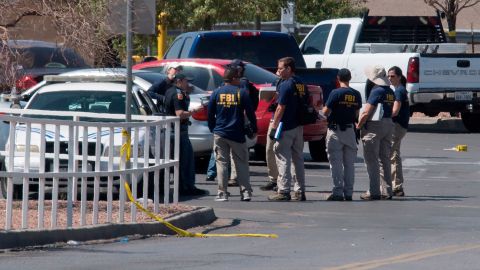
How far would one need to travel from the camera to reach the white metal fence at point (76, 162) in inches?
432

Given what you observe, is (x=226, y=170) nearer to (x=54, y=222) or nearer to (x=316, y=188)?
(x=316, y=188)

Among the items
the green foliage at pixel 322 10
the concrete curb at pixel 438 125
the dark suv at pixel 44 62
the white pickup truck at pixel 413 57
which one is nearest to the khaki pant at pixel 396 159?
the dark suv at pixel 44 62

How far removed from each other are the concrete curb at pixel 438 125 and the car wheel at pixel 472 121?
58 centimetres

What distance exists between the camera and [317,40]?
27.9 metres

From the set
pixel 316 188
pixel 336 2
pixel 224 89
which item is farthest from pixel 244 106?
pixel 336 2

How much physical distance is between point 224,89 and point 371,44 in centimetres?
1203

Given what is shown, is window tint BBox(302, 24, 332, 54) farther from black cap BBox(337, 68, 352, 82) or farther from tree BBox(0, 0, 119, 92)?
tree BBox(0, 0, 119, 92)

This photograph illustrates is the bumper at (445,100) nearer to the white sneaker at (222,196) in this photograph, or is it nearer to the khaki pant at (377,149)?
the khaki pant at (377,149)

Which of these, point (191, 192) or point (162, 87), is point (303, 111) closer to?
point (191, 192)

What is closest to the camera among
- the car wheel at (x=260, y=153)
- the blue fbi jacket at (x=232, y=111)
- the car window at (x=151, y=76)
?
the blue fbi jacket at (x=232, y=111)

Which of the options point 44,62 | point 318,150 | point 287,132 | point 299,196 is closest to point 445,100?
point 318,150

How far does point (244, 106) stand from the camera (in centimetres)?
1491

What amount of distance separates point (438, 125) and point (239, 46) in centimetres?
987

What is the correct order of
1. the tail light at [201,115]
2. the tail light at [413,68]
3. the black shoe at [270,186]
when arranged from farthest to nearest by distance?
the tail light at [413,68]
the tail light at [201,115]
the black shoe at [270,186]
